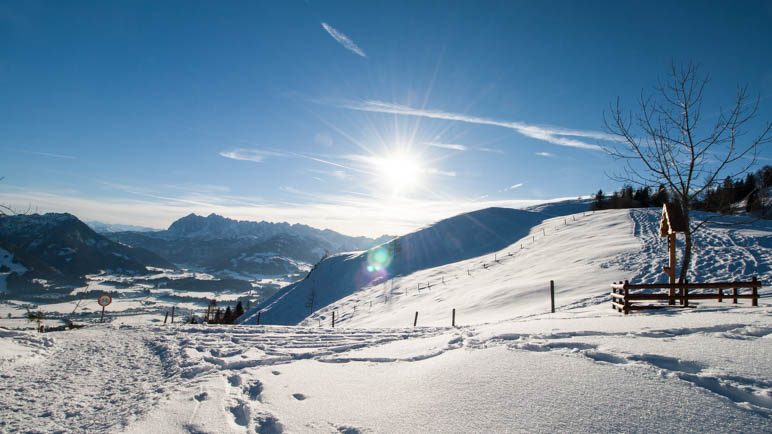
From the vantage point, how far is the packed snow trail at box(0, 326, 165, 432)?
18.1 feet

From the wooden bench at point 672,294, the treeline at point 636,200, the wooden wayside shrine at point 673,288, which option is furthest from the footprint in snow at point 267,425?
the treeline at point 636,200

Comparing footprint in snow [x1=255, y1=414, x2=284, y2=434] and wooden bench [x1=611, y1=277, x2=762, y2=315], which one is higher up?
wooden bench [x1=611, y1=277, x2=762, y2=315]

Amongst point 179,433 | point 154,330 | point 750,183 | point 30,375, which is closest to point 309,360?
point 179,433

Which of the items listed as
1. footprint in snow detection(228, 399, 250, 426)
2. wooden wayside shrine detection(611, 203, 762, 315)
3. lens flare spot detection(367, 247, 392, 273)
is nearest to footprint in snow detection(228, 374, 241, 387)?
footprint in snow detection(228, 399, 250, 426)

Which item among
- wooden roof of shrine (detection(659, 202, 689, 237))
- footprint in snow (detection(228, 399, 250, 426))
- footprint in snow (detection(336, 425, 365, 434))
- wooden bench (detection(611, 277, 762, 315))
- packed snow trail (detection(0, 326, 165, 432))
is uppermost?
wooden roof of shrine (detection(659, 202, 689, 237))

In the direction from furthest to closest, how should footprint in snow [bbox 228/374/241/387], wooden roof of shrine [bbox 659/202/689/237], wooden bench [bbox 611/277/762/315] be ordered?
1. wooden roof of shrine [bbox 659/202/689/237]
2. wooden bench [bbox 611/277/762/315]
3. footprint in snow [bbox 228/374/241/387]

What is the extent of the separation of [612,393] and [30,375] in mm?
12881

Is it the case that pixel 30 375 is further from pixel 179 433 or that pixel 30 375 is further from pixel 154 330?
pixel 154 330

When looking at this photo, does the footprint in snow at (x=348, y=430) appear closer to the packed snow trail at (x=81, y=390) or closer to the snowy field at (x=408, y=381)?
the snowy field at (x=408, y=381)

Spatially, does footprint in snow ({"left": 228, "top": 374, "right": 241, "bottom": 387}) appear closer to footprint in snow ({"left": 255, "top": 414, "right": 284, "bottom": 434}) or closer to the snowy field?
the snowy field

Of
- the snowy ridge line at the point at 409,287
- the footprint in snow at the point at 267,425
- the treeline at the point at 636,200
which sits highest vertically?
the treeline at the point at 636,200

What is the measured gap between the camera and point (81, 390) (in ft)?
23.6

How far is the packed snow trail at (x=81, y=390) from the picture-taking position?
18.1 feet

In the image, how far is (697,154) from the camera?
14.9 metres
